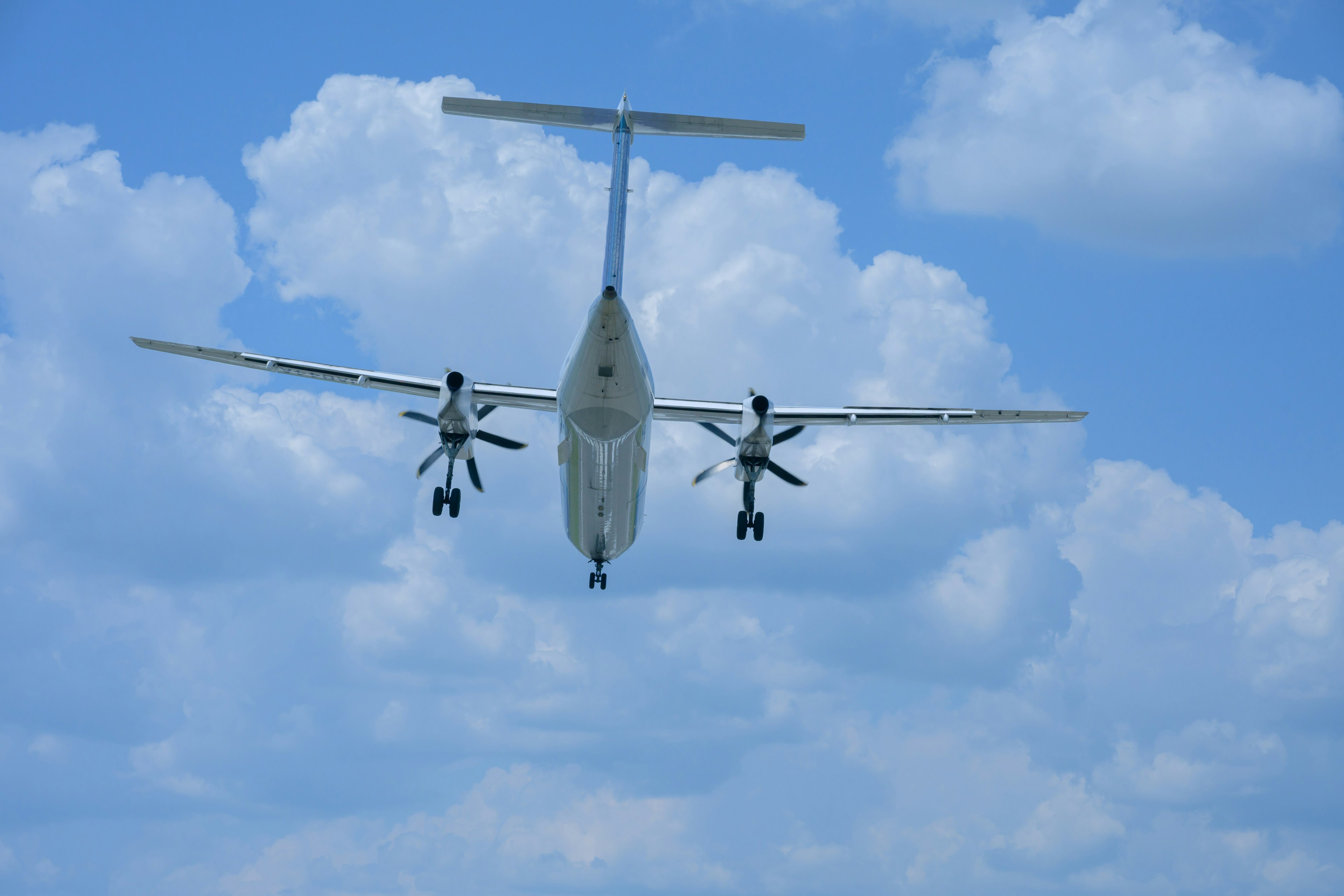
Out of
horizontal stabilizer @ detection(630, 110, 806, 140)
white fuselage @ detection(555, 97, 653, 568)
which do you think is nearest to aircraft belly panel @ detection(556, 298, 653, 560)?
white fuselage @ detection(555, 97, 653, 568)

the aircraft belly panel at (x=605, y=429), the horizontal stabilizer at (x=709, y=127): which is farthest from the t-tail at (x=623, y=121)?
the aircraft belly panel at (x=605, y=429)

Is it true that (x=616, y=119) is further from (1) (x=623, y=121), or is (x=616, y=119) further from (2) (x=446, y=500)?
(2) (x=446, y=500)

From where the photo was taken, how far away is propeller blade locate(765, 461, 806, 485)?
43781 mm

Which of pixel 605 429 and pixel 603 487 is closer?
pixel 605 429

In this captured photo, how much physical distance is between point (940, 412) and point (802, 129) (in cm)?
1026

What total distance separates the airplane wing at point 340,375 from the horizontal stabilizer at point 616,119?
845 cm

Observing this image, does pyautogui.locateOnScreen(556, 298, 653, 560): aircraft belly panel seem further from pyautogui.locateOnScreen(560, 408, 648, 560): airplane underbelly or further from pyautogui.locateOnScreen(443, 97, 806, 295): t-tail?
pyautogui.locateOnScreen(443, 97, 806, 295): t-tail

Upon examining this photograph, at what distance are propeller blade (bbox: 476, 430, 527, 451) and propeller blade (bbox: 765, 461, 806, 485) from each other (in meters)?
8.13

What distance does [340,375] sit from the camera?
43844 millimetres

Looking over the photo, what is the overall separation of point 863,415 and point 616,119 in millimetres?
12276

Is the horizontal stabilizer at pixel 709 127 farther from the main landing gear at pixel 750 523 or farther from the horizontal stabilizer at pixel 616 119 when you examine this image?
the main landing gear at pixel 750 523

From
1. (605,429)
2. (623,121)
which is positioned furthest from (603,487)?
(623,121)

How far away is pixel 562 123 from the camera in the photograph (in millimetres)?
40969

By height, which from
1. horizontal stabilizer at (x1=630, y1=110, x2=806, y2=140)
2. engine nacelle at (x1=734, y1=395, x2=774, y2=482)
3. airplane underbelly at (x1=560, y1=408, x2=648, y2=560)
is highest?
horizontal stabilizer at (x1=630, y1=110, x2=806, y2=140)
